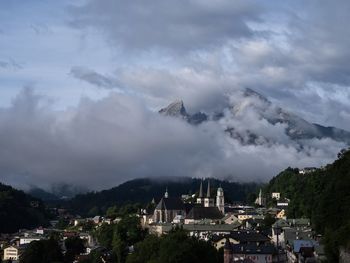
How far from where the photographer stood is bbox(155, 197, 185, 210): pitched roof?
181500 millimetres

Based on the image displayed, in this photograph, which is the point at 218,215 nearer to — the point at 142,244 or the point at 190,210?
the point at 190,210

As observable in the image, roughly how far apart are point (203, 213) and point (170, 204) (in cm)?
1480

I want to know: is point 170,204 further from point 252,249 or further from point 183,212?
point 252,249

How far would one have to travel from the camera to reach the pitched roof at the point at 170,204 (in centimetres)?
18150

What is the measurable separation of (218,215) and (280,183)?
35.0 meters

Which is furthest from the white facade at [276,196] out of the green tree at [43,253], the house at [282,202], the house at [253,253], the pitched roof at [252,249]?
the house at [253,253]

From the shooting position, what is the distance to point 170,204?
600 feet

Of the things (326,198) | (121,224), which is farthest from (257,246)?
(121,224)

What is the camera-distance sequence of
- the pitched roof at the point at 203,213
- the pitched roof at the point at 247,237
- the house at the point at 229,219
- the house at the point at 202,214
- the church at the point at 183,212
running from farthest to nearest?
1. the church at the point at 183,212
2. the pitched roof at the point at 203,213
3. the house at the point at 202,214
4. the house at the point at 229,219
5. the pitched roof at the point at 247,237

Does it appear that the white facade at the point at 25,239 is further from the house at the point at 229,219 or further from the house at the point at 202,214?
the house at the point at 229,219

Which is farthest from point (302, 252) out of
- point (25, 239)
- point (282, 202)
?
point (25, 239)

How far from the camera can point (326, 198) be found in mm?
78750

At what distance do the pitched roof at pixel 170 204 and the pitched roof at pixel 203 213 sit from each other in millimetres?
10789

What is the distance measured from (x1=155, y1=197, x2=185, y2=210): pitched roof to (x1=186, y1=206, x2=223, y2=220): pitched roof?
10.8m
